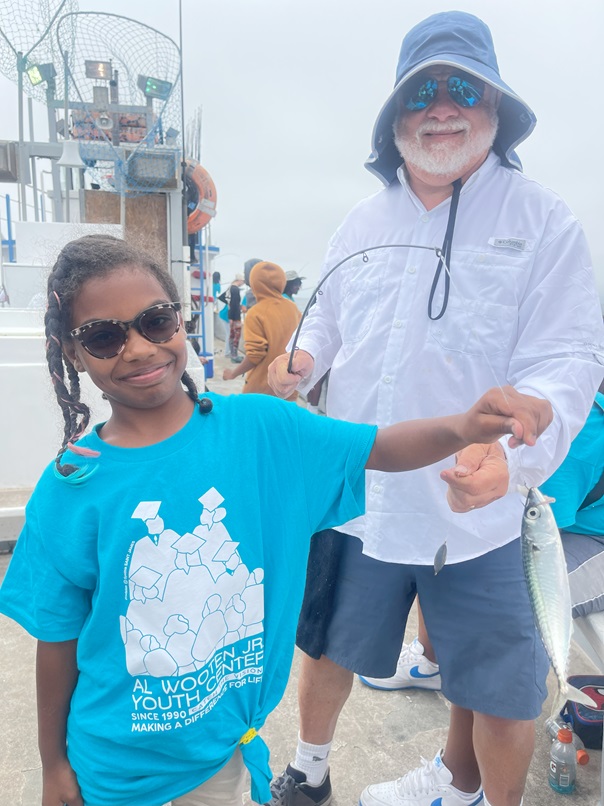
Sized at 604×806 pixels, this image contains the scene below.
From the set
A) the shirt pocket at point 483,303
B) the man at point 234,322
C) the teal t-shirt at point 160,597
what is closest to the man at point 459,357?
the shirt pocket at point 483,303

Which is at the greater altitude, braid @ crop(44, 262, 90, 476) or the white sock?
braid @ crop(44, 262, 90, 476)

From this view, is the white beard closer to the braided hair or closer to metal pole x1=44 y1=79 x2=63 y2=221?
the braided hair

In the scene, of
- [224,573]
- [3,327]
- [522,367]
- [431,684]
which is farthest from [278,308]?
[224,573]

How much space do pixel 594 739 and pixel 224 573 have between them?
2003mm

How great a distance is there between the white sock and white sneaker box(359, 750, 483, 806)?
0.60 feet

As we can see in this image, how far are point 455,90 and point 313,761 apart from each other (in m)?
2.35

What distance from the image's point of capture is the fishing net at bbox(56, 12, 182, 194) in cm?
710

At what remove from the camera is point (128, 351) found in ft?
4.49

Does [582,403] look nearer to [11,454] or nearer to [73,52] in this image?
[11,454]

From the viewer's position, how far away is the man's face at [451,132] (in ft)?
6.03

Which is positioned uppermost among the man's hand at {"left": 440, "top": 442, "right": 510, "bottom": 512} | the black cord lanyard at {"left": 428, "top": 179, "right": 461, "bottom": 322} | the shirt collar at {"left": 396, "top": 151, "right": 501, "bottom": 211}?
the shirt collar at {"left": 396, "top": 151, "right": 501, "bottom": 211}

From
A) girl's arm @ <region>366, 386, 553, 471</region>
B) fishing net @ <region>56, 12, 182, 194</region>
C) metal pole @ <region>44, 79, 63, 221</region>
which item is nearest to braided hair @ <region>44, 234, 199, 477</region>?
girl's arm @ <region>366, 386, 553, 471</region>

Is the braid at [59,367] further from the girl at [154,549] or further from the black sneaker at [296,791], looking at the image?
the black sneaker at [296,791]

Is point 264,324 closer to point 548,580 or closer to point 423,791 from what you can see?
point 423,791
